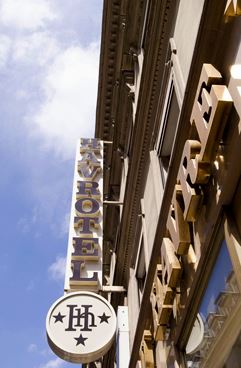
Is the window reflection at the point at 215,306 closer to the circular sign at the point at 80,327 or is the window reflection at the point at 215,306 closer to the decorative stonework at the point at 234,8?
the decorative stonework at the point at 234,8

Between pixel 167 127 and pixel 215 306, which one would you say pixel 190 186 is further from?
pixel 167 127

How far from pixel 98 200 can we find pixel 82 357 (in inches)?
246

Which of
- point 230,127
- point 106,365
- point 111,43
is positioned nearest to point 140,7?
point 111,43

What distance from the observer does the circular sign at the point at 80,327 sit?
29.3 ft

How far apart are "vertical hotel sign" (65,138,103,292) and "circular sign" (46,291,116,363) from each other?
0.98m

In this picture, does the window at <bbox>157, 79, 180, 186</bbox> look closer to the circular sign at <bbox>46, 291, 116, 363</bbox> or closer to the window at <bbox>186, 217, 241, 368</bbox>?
the circular sign at <bbox>46, 291, 116, 363</bbox>

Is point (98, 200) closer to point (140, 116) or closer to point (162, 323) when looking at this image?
point (140, 116)

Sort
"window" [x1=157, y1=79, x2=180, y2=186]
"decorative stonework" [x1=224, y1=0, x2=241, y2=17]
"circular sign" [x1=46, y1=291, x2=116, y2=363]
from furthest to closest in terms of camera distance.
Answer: "circular sign" [x1=46, y1=291, x2=116, y2=363], "window" [x1=157, y1=79, x2=180, y2=186], "decorative stonework" [x1=224, y1=0, x2=241, y2=17]

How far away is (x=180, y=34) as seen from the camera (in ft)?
27.3

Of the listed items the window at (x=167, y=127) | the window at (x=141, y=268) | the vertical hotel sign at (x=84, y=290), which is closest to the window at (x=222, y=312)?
the vertical hotel sign at (x=84, y=290)

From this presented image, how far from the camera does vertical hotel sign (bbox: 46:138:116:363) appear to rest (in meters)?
9.05

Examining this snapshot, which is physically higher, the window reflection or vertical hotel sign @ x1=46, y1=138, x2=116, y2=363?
the window reflection

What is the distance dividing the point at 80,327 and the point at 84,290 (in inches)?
71.0

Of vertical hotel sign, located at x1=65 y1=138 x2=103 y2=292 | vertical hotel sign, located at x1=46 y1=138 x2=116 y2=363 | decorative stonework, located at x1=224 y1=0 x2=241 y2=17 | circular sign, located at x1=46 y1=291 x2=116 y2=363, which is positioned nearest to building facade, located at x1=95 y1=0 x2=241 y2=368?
decorative stonework, located at x1=224 y1=0 x2=241 y2=17
